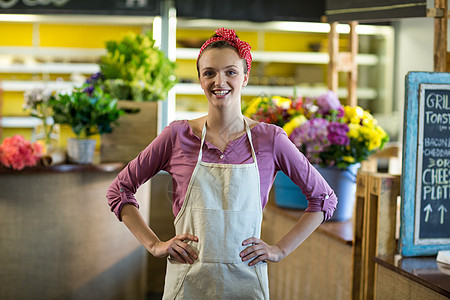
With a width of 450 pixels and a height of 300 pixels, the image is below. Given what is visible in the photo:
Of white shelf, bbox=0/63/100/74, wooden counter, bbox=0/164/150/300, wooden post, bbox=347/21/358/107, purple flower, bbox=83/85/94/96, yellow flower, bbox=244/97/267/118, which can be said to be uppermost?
white shelf, bbox=0/63/100/74

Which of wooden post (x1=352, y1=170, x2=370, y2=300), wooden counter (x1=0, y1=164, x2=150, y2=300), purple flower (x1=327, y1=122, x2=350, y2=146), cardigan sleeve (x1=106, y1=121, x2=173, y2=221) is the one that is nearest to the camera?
cardigan sleeve (x1=106, y1=121, x2=173, y2=221)

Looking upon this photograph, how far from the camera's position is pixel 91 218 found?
135 inches

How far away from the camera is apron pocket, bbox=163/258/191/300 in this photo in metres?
1.44

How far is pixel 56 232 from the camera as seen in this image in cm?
332

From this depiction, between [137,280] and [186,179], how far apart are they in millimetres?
2528

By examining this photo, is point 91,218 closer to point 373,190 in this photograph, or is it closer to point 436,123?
point 373,190

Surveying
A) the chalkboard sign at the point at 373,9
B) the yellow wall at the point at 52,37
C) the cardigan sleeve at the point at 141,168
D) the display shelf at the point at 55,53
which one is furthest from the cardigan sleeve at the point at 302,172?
the yellow wall at the point at 52,37

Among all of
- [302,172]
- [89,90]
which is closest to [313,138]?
[302,172]

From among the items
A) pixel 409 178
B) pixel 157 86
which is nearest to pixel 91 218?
pixel 157 86

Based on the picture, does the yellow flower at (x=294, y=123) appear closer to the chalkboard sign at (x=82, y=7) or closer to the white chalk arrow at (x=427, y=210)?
the white chalk arrow at (x=427, y=210)

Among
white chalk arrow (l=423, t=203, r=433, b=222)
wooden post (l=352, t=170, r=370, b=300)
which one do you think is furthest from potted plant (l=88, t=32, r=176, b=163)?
white chalk arrow (l=423, t=203, r=433, b=222)

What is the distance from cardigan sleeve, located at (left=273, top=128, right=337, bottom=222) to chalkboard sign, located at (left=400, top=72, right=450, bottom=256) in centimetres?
62

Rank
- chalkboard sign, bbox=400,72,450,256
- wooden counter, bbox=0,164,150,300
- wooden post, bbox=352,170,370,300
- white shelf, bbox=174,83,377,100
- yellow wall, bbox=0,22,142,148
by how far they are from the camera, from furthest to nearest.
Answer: yellow wall, bbox=0,22,142,148 < white shelf, bbox=174,83,377,100 < wooden counter, bbox=0,164,150,300 < wooden post, bbox=352,170,370,300 < chalkboard sign, bbox=400,72,450,256

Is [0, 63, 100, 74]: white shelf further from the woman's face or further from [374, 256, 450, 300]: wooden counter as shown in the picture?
the woman's face
